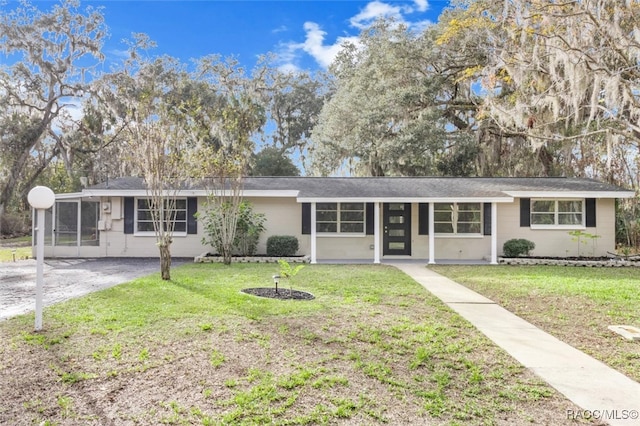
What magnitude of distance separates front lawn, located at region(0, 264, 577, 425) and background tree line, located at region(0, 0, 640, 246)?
6048 millimetres

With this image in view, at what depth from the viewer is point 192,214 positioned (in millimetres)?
13102

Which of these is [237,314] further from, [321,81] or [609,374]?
[321,81]

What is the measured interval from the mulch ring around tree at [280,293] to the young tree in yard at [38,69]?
61.9 feet

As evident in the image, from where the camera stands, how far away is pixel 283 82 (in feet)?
94.0

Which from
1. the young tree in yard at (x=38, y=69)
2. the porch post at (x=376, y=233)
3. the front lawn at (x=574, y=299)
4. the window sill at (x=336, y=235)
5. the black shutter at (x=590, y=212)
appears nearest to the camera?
the front lawn at (x=574, y=299)

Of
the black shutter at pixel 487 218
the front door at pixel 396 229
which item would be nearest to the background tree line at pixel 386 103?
the black shutter at pixel 487 218

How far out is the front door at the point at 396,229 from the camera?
12953mm

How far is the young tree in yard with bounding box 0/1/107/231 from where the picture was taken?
63.7 feet

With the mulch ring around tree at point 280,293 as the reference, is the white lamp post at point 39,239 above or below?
above

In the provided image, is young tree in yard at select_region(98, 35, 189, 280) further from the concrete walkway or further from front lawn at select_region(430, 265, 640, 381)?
front lawn at select_region(430, 265, 640, 381)

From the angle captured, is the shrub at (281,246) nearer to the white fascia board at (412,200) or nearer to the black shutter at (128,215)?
the white fascia board at (412,200)

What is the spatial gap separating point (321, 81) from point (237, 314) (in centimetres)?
2633

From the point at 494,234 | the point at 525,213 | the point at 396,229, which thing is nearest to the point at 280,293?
the point at 396,229

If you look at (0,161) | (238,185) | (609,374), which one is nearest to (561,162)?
(238,185)
